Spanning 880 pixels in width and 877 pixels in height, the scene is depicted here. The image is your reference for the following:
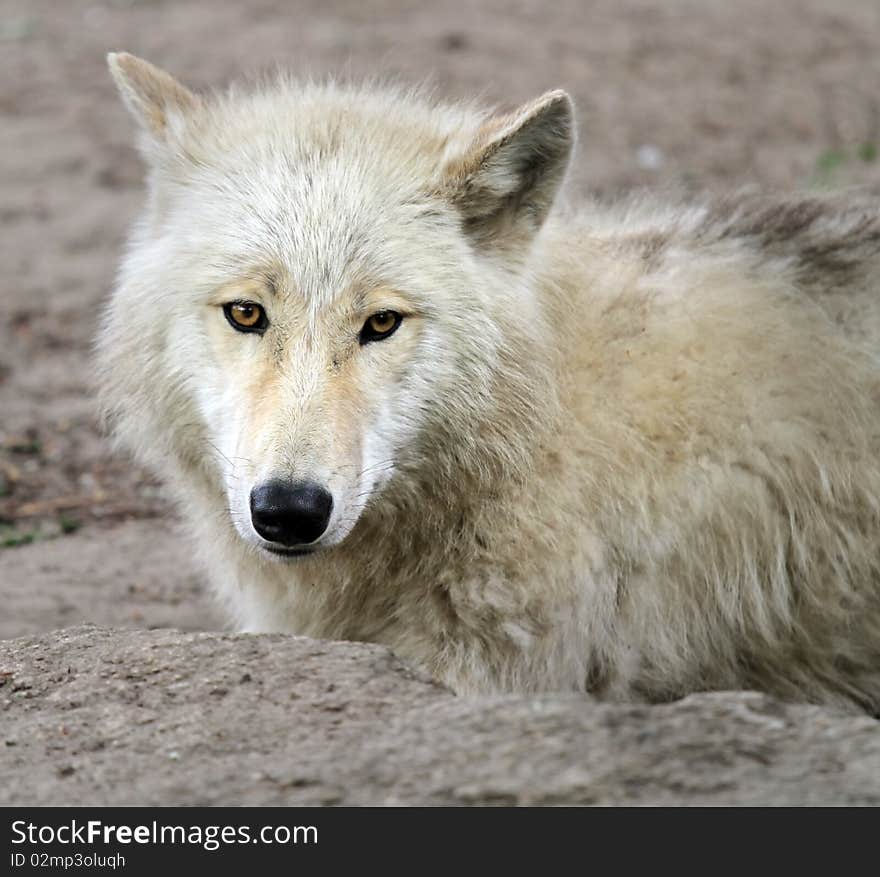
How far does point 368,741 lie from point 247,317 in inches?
56.8

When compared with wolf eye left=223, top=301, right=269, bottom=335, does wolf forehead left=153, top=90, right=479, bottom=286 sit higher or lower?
higher

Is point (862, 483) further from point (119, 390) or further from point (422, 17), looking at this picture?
point (422, 17)

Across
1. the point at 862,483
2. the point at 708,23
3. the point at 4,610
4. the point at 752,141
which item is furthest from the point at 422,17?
the point at 862,483

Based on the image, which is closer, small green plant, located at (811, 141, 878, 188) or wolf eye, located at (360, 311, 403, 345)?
wolf eye, located at (360, 311, 403, 345)

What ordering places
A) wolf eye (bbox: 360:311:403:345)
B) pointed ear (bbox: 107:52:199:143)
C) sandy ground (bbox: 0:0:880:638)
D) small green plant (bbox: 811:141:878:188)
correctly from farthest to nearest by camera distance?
small green plant (bbox: 811:141:878:188) < sandy ground (bbox: 0:0:880:638) < pointed ear (bbox: 107:52:199:143) < wolf eye (bbox: 360:311:403:345)

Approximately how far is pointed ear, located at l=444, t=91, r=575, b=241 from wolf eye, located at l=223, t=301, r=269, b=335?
2.35ft

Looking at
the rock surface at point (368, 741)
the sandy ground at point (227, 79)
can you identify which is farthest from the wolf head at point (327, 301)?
the sandy ground at point (227, 79)

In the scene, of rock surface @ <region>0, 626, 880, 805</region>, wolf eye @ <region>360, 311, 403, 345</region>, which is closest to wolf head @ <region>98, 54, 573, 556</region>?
wolf eye @ <region>360, 311, 403, 345</region>

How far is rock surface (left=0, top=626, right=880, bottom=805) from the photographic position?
3.08m

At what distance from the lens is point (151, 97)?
15.4ft

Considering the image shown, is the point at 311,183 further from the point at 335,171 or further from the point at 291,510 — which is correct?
the point at 291,510

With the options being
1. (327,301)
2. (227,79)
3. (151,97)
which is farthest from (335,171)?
(227,79)

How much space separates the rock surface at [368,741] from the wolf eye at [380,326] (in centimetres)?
92

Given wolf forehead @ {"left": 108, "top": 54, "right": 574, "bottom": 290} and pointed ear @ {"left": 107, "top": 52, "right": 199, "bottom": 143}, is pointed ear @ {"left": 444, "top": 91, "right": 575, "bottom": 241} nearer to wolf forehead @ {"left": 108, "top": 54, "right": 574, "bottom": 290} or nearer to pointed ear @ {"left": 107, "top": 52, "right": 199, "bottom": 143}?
wolf forehead @ {"left": 108, "top": 54, "right": 574, "bottom": 290}
